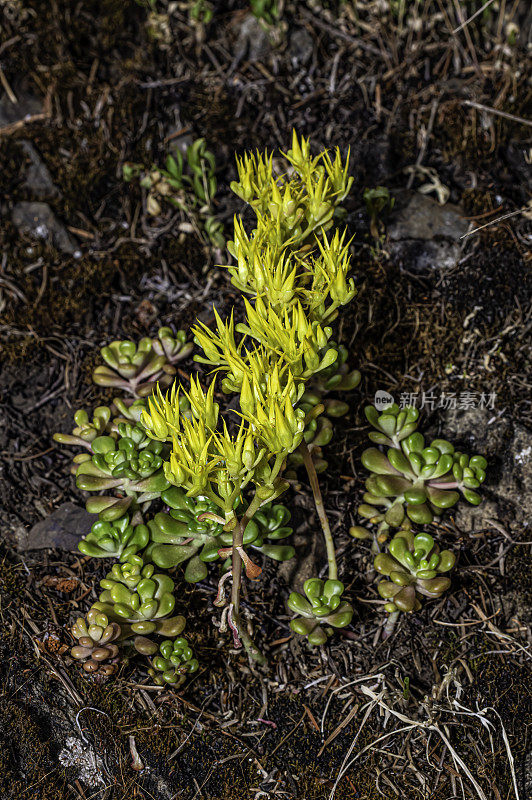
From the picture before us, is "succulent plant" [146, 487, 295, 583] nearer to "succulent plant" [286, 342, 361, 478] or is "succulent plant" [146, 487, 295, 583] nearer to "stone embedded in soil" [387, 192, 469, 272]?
"succulent plant" [286, 342, 361, 478]

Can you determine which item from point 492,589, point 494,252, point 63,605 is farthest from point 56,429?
point 494,252

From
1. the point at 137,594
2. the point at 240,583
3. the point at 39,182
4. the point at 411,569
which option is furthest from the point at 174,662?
the point at 39,182

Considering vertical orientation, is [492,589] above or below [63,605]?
below

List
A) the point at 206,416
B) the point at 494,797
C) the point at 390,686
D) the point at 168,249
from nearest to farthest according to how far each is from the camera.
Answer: the point at 206,416
the point at 494,797
the point at 390,686
the point at 168,249

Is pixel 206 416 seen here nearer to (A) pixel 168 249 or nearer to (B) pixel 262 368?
(B) pixel 262 368

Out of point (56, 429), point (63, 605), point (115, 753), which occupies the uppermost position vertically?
point (56, 429)

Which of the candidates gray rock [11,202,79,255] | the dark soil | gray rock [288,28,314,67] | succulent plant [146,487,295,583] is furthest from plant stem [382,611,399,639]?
gray rock [288,28,314,67]

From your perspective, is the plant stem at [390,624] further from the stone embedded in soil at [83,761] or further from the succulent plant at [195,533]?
the stone embedded in soil at [83,761]
